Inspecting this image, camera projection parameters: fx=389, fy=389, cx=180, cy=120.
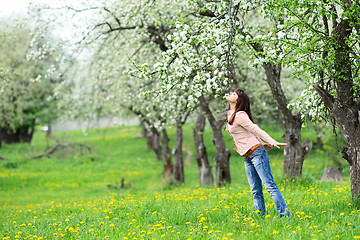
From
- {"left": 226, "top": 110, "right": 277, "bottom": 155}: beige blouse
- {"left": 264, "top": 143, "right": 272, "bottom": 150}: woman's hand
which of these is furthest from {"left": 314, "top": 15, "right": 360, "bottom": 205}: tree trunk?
{"left": 226, "top": 110, "right": 277, "bottom": 155}: beige blouse

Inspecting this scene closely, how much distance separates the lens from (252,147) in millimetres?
6758

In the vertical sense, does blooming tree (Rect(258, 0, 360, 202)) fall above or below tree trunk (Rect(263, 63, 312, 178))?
above

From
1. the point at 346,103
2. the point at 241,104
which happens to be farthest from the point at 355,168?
the point at 241,104

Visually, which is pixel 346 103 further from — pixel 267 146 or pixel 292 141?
pixel 292 141

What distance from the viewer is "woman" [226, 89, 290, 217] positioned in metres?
6.72

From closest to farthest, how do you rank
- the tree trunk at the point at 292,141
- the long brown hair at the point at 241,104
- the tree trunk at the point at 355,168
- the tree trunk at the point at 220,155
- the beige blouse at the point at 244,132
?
the beige blouse at the point at 244,132 < the long brown hair at the point at 241,104 < the tree trunk at the point at 355,168 < the tree trunk at the point at 292,141 < the tree trunk at the point at 220,155

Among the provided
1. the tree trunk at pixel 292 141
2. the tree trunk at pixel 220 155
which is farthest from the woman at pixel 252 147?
the tree trunk at pixel 220 155

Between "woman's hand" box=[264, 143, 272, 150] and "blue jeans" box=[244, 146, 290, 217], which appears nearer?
"blue jeans" box=[244, 146, 290, 217]

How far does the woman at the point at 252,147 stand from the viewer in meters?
6.72

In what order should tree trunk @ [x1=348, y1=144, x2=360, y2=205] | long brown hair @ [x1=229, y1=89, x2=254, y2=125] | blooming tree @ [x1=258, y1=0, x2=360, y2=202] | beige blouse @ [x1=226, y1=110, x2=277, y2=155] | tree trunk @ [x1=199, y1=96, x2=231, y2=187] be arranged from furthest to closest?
1. tree trunk @ [x1=199, y1=96, x2=231, y2=187]
2. tree trunk @ [x1=348, y1=144, x2=360, y2=205]
3. blooming tree @ [x1=258, y1=0, x2=360, y2=202]
4. long brown hair @ [x1=229, y1=89, x2=254, y2=125]
5. beige blouse @ [x1=226, y1=110, x2=277, y2=155]

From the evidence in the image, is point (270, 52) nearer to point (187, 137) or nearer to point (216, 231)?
point (216, 231)

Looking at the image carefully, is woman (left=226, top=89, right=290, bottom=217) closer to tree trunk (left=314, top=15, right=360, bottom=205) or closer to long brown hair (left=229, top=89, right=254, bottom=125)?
long brown hair (left=229, top=89, right=254, bottom=125)

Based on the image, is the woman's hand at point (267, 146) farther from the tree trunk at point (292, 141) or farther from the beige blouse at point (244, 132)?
the tree trunk at point (292, 141)

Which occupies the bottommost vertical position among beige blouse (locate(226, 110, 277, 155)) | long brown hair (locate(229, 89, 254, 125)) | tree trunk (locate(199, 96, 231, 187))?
tree trunk (locate(199, 96, 231, 187))
